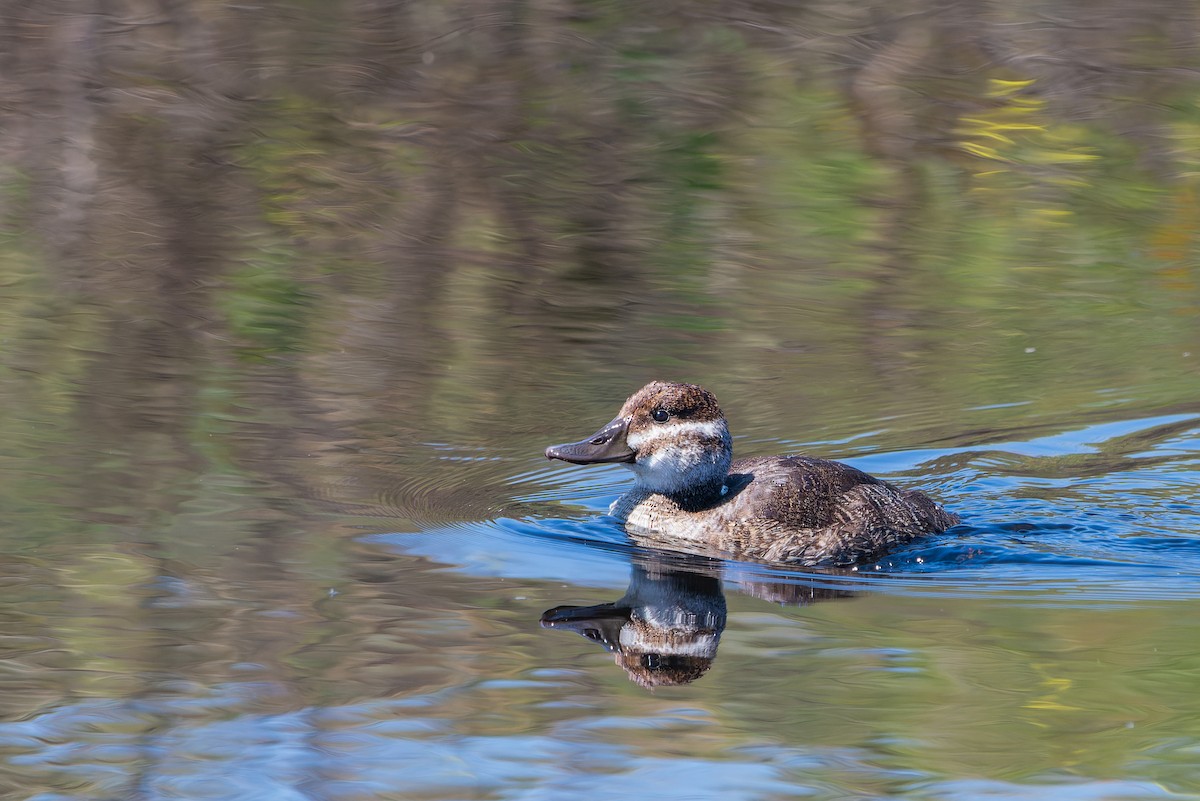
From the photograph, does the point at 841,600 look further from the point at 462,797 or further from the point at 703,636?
the point at 462,797

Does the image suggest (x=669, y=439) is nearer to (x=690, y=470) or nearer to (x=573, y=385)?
(x=690, y=470)

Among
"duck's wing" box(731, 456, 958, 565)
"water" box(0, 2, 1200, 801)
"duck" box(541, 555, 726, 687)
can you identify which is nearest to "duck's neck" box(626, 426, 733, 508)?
"duck's wing" box(731, 456, 958, 565)

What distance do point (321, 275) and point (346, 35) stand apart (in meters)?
5.37

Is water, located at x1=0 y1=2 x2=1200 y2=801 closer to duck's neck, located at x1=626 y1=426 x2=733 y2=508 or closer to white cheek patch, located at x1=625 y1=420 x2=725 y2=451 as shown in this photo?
duck's neck, located at x1=626 y1=426 x2=733 y2=508

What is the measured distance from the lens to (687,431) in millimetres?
7941

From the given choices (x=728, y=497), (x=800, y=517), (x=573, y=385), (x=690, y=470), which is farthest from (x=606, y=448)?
(x=573, y=385)

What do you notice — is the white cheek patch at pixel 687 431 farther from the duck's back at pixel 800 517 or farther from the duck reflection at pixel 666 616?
the duck reflection at pixel 666 616

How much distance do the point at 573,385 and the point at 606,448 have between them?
1906 millimetres

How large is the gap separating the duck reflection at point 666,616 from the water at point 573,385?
29 millimetres

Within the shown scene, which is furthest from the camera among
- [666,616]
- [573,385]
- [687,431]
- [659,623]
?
[573,385]

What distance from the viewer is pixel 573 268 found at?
478 inches

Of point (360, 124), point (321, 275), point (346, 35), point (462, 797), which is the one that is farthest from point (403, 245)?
point (462, 797)

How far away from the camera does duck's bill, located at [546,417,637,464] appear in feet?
26.0

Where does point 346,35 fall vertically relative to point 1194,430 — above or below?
above
